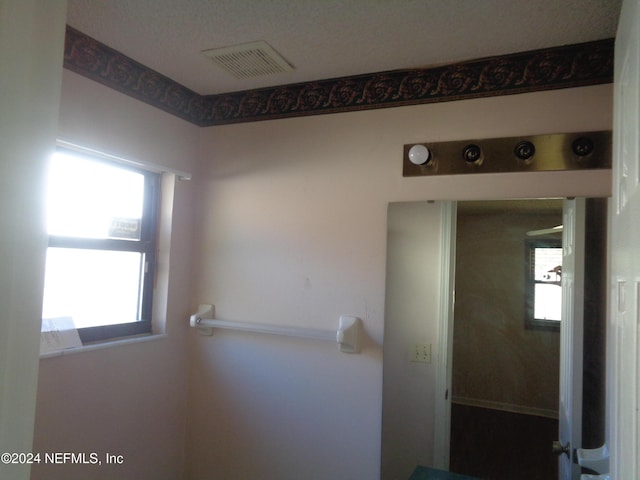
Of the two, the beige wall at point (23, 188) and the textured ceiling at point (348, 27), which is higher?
the textured ceiling at point (348, 27)

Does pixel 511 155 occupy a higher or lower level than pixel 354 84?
lower

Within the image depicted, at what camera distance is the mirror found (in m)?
1.45

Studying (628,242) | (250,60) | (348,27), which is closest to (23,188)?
(628,242)

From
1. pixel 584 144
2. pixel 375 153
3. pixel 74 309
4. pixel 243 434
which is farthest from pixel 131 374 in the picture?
pixel 584 144

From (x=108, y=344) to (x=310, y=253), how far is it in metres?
0.86

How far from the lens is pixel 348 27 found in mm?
1406

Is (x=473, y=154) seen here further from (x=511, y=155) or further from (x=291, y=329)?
(x=291, y=329)

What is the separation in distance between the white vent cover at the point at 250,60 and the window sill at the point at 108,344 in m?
1.16

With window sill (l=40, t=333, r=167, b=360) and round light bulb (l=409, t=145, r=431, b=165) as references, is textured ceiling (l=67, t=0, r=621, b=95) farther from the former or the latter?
window sill (l=40, t=333, r=167, b=360)

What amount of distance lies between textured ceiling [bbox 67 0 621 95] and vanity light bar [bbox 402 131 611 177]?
31 centimetres

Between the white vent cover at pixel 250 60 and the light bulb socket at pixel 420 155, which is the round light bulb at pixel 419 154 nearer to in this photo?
the light bulb socket at pixel 420 155

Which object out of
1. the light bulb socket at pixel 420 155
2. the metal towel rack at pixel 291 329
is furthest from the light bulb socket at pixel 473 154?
the metal towel rack at pixel 291 329

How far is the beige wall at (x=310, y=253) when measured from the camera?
1602 mm

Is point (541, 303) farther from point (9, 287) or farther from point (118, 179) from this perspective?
point (118, 179)
